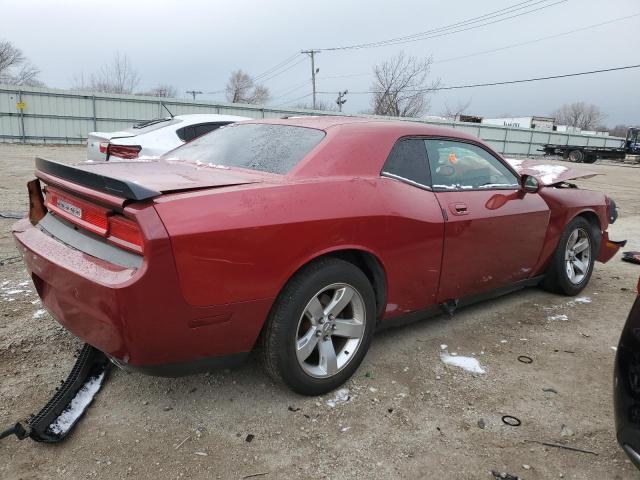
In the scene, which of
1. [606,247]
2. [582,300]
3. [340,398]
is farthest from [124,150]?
[606,247]

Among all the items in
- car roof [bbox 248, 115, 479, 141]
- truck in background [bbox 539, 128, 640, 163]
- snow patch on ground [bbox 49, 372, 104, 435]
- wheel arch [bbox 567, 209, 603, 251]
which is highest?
car roof [bbox 248, 115, 479, 141]

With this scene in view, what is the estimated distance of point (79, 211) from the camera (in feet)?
8.36

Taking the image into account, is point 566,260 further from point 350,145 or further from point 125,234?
point 125,234

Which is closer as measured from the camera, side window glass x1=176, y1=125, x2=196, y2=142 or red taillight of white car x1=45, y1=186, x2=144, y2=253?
red taillight of white car x1=45, y1=186, x2=144, y2=253

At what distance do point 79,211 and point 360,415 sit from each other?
70.1 inches

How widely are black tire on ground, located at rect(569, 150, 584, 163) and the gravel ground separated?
3199 centimetres

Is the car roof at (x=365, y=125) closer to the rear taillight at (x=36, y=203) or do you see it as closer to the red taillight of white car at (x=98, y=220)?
the red taillight of white car at (x=98, y=220)

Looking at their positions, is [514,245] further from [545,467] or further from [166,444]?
[166,444]

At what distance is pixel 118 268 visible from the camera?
7.22 feet

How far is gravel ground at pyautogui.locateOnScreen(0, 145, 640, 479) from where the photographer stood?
2.30 meters

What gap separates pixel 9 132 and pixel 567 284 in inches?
847

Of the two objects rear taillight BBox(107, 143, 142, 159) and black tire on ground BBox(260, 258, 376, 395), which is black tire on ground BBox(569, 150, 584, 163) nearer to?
rear taillight BBox(107, 143, 142, 159)

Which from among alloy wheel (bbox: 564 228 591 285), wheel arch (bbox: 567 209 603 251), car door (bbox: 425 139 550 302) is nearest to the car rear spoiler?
car door (bbox: 425 139 550 302)

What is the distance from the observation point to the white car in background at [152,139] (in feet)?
22.2
